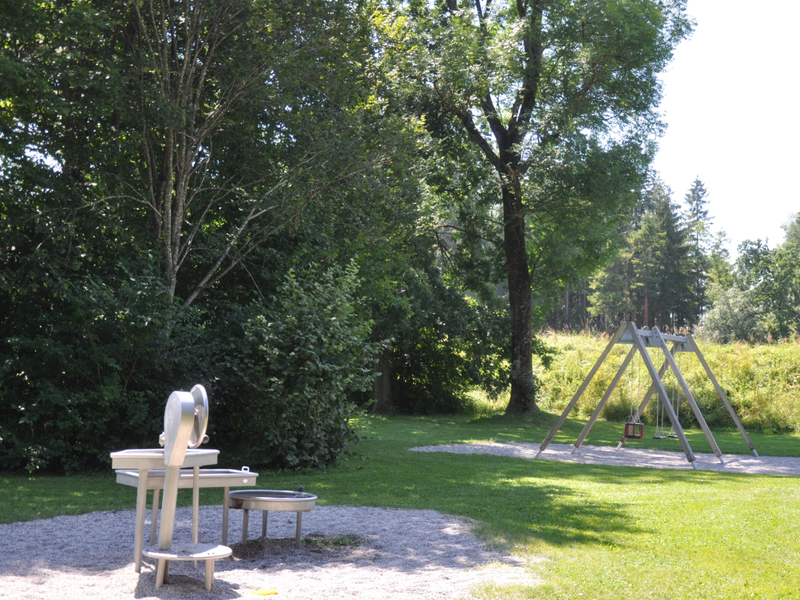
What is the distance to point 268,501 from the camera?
5.87 meters

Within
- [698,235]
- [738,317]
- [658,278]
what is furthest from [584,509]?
[698,235]

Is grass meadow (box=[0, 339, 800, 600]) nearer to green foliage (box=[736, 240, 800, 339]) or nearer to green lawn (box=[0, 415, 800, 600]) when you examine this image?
green lawn (box=[0, 415, 800, 600])

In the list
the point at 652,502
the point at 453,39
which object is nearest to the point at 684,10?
the point at 453,39

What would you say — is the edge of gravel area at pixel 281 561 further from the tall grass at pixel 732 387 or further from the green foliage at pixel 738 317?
the green foliage at pixel 738 317

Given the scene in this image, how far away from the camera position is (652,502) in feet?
28.5

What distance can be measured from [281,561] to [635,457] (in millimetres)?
10110

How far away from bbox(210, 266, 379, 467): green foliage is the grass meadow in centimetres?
45

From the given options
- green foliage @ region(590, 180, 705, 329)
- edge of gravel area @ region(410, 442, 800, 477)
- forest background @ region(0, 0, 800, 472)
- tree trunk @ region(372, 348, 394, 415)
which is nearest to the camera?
forest background @ region(0, 0, 800, 472)

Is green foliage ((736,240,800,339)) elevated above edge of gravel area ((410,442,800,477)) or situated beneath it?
elevated above

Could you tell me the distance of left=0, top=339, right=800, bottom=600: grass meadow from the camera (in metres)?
5.21

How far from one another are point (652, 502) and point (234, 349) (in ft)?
20.0

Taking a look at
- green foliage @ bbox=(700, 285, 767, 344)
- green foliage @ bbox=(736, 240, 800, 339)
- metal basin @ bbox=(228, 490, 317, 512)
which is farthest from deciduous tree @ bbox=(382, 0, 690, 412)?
green foliage @ bbox=(736, 240, 800, 339)

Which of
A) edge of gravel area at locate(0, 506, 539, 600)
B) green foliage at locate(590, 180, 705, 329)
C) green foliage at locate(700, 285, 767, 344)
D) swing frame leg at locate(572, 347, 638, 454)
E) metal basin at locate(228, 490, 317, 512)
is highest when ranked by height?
green foliage at locate(590, 180, 705, 329)

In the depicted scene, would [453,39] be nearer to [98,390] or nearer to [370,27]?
[370,27]
